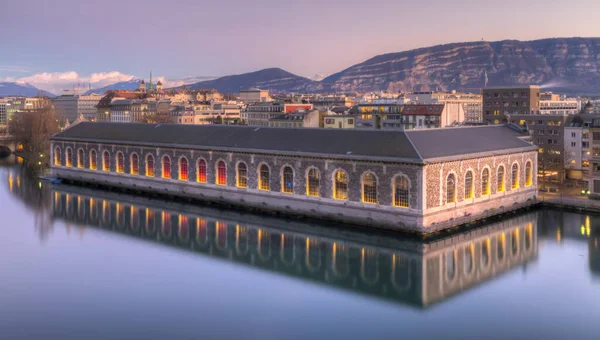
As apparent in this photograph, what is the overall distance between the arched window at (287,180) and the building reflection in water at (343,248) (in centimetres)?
222

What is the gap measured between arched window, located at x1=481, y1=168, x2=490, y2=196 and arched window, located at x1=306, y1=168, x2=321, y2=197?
935 centimetres

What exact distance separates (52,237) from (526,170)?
2878 cm

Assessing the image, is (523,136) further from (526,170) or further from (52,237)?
(52,237)

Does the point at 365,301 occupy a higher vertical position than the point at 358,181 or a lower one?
lower

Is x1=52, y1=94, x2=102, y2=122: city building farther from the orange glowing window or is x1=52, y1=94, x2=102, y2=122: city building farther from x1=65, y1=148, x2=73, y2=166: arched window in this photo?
the orange glowing window

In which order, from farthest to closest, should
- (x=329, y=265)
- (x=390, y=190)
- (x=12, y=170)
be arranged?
(x=12, y=170) < (x=390, y=190) < (x=329, y=265)

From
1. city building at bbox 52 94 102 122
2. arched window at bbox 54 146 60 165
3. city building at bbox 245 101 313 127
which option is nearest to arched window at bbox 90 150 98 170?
arched window at bbox 54 146 60 165

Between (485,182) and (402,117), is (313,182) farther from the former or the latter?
(402,117)

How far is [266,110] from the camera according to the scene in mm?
98625

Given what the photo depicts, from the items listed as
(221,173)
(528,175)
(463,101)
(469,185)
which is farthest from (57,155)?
(463,101)

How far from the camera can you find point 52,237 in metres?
36.1

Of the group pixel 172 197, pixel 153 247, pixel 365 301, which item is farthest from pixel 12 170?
pixel 365 301

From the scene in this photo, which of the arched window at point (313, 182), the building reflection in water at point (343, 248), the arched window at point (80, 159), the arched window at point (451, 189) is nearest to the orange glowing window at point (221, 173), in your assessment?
the building reflection in water at point (343, 248)

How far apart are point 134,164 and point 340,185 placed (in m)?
20.8
